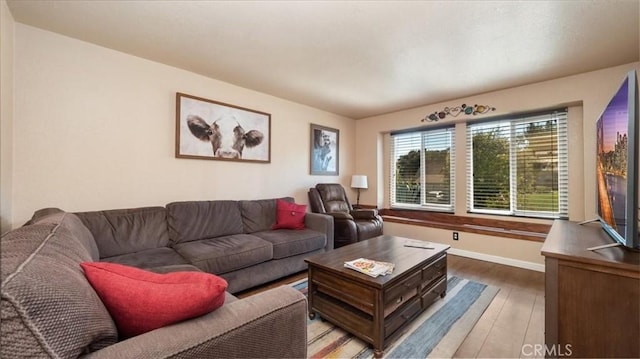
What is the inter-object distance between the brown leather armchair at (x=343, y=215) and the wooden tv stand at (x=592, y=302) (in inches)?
87.2

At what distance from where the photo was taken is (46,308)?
0.51m

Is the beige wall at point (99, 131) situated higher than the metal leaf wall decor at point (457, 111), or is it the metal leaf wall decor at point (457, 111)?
the metal leaf wall decor at point (457, 111)

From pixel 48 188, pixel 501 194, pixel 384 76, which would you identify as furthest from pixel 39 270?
pixel 501 194

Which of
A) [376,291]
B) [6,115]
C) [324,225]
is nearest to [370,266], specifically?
[376,291]

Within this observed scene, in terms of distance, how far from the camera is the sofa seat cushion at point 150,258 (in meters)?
1.85

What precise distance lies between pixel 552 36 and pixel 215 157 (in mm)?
3363

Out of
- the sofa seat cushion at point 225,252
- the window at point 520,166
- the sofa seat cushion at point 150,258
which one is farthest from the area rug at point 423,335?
the window at point 520,166

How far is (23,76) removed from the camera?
6.46 ft

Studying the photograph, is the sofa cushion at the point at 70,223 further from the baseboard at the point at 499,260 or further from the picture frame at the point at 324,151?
the baseboard at the point at 499,260

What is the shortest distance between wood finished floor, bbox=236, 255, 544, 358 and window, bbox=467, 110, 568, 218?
885mm

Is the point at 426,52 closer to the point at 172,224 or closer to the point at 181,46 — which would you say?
the point at 181,46

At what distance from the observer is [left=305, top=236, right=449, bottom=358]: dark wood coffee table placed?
5.14 feet

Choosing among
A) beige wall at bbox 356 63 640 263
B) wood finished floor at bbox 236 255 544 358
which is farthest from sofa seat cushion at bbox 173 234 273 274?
beige wall at bbox 356 63 640 263

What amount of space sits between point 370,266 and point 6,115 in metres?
2.71
